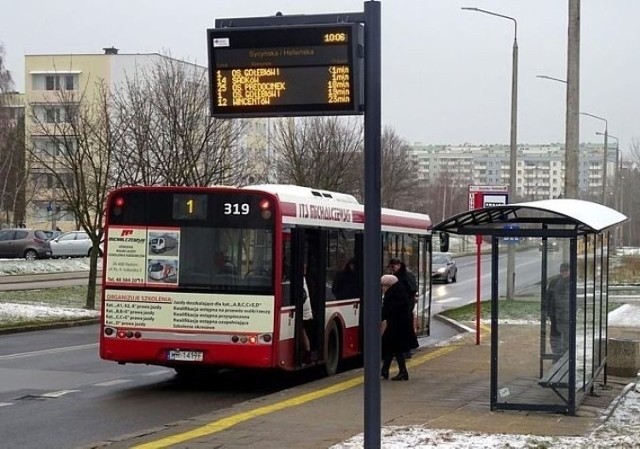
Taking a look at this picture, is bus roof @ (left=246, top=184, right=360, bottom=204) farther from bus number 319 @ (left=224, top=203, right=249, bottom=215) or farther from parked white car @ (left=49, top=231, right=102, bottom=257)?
parked white car @ (left=49, top=231, right=102, bottom=257)

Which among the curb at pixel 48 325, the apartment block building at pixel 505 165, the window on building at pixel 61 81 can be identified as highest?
the window on building at pixel 61 81

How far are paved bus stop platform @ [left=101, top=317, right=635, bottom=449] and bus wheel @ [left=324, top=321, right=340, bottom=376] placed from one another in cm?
55

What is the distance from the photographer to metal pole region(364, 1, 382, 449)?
7090 mm

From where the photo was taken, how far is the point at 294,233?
15320 millimetres

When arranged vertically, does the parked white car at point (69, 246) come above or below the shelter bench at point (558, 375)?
below

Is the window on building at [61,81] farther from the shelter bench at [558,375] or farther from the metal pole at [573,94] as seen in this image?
the shelter bench at [558,375]

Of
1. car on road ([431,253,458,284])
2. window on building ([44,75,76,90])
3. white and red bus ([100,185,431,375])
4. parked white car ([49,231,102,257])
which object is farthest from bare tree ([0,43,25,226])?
white and red bus ([100,185,431,375])

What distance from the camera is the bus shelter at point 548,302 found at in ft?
39.5

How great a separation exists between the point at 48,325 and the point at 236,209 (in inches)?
498

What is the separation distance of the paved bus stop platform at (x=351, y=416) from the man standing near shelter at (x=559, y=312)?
47 cm

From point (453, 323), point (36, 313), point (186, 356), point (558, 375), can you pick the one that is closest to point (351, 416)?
point (558, 375)

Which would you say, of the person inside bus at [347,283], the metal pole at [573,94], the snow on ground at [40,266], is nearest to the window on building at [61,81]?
the snow on ground at [40,266]

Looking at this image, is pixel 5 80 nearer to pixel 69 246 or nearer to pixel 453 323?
pixel 69 246

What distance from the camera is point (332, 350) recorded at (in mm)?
16953
